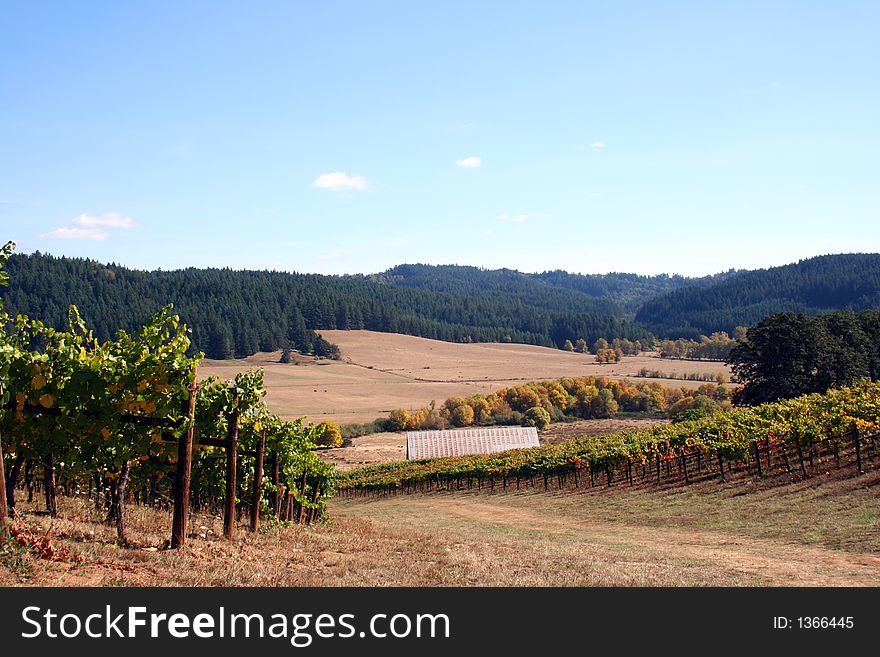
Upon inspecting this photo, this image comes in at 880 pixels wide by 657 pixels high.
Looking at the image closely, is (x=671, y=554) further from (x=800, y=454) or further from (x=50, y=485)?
(x=800, y=454)

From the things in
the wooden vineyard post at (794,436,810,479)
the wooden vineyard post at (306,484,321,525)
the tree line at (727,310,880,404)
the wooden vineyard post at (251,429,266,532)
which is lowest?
the wooden vineyard post at (306,484,321,525)

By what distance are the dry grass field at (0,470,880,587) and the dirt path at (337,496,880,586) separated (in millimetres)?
42

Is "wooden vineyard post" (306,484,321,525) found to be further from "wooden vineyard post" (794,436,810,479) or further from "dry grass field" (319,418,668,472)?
"dry grass field" (319,418,668,472)

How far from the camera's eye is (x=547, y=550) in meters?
15.4

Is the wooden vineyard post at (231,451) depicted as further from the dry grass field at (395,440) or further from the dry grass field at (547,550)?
the dry grass field at (395,440)

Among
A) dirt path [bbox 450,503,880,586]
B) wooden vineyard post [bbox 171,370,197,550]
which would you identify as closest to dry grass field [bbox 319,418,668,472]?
dirt path [bbox 450,503,880,586]

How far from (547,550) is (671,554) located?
2874mm

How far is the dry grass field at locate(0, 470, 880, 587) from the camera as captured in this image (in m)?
9.06

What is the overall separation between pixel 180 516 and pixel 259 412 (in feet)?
8.82

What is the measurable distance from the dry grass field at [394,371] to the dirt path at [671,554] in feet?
246

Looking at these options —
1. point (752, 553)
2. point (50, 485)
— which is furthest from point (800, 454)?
point (50, 485)
